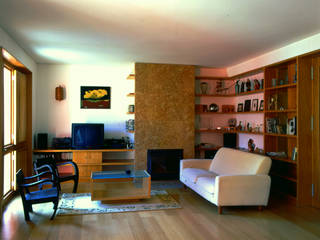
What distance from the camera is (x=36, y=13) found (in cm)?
349

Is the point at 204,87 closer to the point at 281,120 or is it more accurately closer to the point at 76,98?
the point at 281,120

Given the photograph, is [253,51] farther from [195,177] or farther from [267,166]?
[195,177]

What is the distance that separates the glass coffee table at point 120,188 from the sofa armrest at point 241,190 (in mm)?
1235

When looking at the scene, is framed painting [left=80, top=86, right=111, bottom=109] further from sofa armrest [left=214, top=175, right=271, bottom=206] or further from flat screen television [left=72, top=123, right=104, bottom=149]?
sofa armrest [left=214, top=175, right=271, bottom=206]

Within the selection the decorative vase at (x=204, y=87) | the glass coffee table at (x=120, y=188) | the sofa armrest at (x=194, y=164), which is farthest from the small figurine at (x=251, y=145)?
the glass coffee table at (x=120, y=188)

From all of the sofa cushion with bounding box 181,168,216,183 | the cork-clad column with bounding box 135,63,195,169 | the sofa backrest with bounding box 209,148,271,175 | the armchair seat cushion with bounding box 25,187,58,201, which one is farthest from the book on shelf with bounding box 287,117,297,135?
the armchair seat cushion with bounding box 25,187,58,201

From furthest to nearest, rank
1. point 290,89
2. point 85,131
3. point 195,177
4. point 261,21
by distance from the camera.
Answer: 1. point 85,131
2. point 290,89
3. point 195,177
4. point 261,21

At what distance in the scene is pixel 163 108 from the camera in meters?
6.49

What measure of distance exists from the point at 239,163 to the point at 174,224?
167 cm

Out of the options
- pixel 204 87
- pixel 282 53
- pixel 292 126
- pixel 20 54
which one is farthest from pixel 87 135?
pixel 282 53

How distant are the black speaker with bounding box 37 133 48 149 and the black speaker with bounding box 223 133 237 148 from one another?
13.3ft

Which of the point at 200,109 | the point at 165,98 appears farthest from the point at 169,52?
the point at 200,109

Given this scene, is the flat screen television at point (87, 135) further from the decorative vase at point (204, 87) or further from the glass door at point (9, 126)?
the decorative vase at point (204, 87)

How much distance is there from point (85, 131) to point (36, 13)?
335 centimetres
